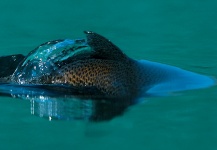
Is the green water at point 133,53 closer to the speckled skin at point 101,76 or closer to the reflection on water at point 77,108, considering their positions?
the reflection on water at point 77,108

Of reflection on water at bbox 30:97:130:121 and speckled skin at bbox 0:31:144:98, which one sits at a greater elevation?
speckled skin at bbox 0:31:144:98

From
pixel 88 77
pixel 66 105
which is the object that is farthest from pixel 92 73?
pixel 66 105

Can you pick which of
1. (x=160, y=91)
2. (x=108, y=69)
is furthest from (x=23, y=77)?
(x=160, y=91)

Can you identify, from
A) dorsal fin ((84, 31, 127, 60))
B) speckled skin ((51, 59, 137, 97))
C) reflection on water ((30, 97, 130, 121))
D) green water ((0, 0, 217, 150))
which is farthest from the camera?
dorsal fin ((84, 31, 127, 60))

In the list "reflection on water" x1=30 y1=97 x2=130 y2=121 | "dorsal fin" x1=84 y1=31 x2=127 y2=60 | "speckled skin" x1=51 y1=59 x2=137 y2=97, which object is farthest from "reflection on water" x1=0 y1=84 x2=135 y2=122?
"dorsal fin" x1=84 y1=31 x2=127 y2=60

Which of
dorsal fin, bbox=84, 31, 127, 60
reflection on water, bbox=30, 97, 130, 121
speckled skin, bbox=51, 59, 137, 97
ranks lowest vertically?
reflection on water, bbox=30, 97, 130, 121

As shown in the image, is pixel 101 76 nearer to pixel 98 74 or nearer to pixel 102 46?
pixel 98 74

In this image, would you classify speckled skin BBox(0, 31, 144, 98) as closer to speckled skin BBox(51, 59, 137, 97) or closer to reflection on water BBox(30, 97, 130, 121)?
speckled skin BBox(51, 59, 137, 97)
